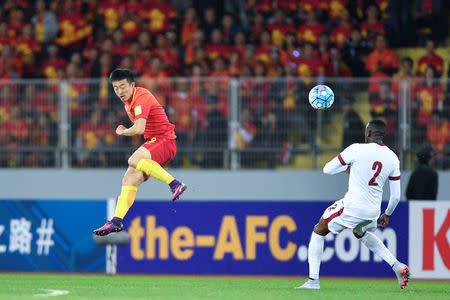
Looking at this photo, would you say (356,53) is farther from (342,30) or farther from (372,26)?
(372,26)

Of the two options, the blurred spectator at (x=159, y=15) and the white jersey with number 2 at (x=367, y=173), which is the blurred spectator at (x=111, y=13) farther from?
the white jersey with number 2 at (x=367, y=173)

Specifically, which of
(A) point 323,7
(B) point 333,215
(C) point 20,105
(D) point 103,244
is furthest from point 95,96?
(B) point 333,215

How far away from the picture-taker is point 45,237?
14.5m

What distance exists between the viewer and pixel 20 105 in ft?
53.3

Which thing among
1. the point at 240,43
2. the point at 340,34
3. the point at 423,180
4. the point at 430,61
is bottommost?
the point at 423,180

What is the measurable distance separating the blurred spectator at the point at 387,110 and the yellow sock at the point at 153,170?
519 centimetres

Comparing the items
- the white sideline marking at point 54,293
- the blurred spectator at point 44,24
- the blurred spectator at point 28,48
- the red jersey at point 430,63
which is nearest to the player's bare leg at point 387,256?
the white sideline marking at point 54,293

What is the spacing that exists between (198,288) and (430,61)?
7317mm

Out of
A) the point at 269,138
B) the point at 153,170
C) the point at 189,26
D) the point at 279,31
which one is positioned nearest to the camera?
the point at 153,170

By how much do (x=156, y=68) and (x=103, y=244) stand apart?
→ 15.1 feet

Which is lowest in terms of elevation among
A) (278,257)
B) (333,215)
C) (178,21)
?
(278,257)

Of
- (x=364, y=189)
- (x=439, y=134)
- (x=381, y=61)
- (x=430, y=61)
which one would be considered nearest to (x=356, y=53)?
(x=381, y=61)

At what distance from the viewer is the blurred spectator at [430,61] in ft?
54.4

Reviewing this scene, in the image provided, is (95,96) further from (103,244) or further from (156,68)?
(103,244)
